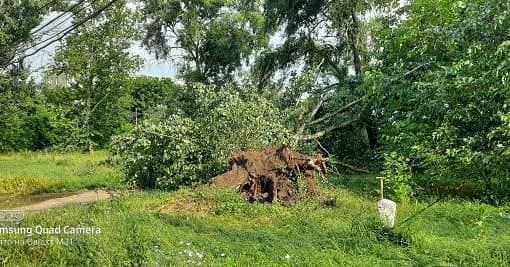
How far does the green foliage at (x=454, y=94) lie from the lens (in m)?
6.62

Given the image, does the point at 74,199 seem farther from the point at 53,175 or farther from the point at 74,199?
the point at 53,175

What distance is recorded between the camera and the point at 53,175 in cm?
1692

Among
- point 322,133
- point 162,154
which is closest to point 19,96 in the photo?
point 162,154

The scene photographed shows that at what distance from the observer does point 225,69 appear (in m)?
30.0

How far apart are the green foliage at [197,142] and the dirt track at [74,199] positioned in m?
1.11

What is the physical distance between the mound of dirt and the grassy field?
0.59m

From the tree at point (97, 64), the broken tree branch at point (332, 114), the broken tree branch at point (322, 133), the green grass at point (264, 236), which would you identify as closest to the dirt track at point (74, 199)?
the green grass at point (264, 236)

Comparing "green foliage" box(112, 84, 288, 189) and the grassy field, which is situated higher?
"green foliage" box(112, 84, 288, 189)

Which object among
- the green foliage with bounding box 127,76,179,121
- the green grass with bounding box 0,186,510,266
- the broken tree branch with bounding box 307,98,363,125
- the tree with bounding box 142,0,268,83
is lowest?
the green grass with bounding box 0,186,510,266

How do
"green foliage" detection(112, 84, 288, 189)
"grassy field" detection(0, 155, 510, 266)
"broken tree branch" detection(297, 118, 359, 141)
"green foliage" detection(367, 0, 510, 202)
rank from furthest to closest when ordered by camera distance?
"broken tree branch" detection(297, 118, 359, 141), "green foliage" detection(112, 84, 288, 189), "green foliage" detection(367, 0, 510, 202), "grassy field" detection(0, 155, 510, 266)

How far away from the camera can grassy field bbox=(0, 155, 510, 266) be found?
235 inches

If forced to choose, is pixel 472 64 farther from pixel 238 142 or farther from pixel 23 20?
pixel 23 20

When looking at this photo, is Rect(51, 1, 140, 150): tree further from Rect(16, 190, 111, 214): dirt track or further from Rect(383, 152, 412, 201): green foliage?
Rect(383, 152, 412, 201): green foliage

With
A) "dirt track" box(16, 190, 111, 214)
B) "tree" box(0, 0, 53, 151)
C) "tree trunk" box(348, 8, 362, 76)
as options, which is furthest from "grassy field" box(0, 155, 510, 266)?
"tree" box(0, 0, 53, 151)
